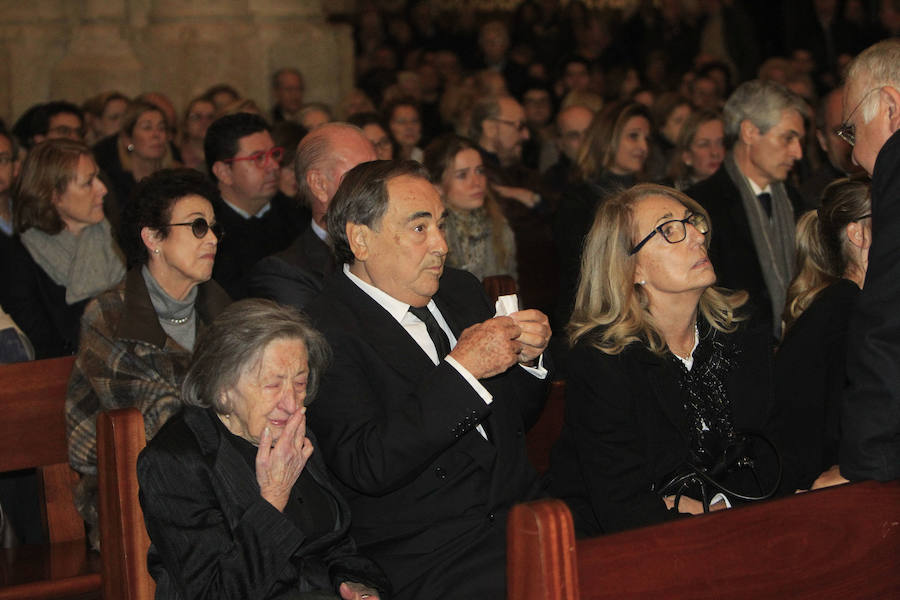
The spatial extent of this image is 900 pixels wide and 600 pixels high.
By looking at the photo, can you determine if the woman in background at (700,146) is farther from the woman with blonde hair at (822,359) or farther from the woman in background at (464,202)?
the woman with blonde hair at (822,359)

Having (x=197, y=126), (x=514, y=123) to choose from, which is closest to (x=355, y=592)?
(x=514, y=123)

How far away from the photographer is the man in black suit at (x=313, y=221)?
4.11 metres

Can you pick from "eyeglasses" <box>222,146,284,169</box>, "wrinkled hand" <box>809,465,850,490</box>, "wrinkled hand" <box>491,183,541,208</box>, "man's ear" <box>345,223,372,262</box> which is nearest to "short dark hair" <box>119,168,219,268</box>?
"man's ear" <box>345,223,372,262</box>

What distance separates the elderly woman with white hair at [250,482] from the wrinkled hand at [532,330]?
513mm

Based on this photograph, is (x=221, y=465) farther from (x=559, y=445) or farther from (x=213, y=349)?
(x=559, y=445)

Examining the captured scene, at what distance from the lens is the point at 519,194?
22.9 feet

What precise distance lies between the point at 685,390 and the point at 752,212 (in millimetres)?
2467

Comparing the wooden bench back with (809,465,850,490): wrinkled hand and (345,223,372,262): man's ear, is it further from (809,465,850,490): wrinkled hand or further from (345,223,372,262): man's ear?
(809,465,850,490): wrinkled hand

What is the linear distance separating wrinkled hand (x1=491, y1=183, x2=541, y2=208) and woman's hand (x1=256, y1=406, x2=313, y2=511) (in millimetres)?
4367

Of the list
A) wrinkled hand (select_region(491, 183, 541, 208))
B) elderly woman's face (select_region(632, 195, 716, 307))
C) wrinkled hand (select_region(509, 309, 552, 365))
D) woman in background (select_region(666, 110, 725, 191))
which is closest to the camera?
wrinkled hand (select_region(509, 309, 552, 365))

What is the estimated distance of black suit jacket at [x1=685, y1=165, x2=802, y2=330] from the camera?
5328mm

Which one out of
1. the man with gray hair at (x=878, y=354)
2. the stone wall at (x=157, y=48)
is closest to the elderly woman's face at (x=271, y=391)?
the man with gray hair at (x=878, y=354)

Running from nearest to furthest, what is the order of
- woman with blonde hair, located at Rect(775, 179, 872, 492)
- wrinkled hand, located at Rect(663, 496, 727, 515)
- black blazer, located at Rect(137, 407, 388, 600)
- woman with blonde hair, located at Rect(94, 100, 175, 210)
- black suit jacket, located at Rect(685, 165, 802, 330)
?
black blazer, located at Rect(137, 407, 388, 600)
wrinkled hand, located at Rect(663, 496, 727, 515)
woman with blonde hair, located at Rect(775, 179, 872, 492)
black suit jacket, located at Rect(685, 165, 802, 330)
woman with blonde hair, located at Rect(94, 100, 175, 210)

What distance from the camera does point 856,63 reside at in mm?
3170
